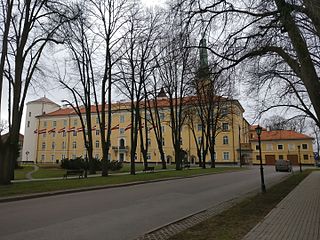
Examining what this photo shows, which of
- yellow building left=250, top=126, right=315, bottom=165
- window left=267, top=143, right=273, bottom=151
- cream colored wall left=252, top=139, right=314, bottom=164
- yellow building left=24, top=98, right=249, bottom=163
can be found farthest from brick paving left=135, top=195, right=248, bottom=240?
window left=267, top=143, right=273, bottom=151

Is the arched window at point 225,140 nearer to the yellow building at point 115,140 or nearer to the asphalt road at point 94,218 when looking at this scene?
the yellow building at point 115,140

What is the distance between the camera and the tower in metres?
92.5

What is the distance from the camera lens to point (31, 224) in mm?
8281

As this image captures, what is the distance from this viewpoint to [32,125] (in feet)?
308

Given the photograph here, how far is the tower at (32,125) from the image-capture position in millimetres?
92500

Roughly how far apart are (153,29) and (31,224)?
24293 millimetres

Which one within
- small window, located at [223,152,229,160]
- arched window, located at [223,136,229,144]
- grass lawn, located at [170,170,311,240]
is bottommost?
grass lawn, located at [170,170,311,240]

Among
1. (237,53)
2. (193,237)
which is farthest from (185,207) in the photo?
(237,53)

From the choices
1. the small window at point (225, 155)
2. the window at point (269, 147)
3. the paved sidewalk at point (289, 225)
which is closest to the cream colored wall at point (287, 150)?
the window at point (269, 147)

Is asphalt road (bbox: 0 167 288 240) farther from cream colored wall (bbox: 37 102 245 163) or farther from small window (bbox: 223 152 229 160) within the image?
small window (bbox: 223 152 229 160)

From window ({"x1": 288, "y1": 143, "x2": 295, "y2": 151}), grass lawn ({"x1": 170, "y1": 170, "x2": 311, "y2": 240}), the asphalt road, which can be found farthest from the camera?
window ({"x1": 288, "y1": 143, "x2": 295, "y2": 151})

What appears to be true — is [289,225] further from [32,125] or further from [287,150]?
[32,125]

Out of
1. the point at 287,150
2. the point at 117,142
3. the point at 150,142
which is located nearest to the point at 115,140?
the point at 117,142

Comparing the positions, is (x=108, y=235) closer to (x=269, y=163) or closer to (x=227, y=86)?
(x=227, y=86)
